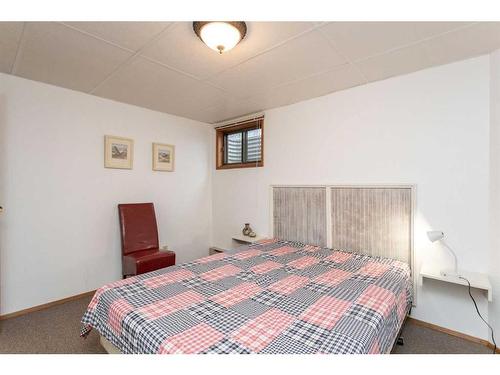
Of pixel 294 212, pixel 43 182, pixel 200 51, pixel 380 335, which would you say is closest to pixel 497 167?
pixel 380 335

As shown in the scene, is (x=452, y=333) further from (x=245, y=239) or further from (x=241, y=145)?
(x=241, y=145)

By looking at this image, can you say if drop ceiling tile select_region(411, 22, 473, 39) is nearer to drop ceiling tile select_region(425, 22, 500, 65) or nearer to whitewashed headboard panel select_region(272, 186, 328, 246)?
drop ceiling tile select_region(425, 22, 500, 65)

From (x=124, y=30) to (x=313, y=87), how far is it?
71.0 inches

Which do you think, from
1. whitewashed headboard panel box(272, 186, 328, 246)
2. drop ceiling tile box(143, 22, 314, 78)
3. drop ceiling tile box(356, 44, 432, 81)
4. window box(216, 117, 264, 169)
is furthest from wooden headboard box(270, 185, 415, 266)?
drop ceiling tile box(143, 22, 314, 78)

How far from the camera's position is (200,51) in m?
1.90

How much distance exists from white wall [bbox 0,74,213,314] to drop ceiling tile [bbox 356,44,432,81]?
2.63 meters

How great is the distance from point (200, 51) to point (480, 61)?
2229mm

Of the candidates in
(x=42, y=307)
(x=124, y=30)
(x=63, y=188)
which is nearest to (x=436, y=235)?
(x=124, y=30)

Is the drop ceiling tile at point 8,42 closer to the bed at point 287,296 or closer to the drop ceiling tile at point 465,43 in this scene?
the bed at point 287,296

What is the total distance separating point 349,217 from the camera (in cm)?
259

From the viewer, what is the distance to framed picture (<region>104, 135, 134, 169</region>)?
288 centimetres

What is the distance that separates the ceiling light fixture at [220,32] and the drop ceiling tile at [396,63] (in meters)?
1.14

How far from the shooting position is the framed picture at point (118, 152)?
2.88 m

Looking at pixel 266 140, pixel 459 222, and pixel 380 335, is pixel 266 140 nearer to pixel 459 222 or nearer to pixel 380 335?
pixel 459 222
